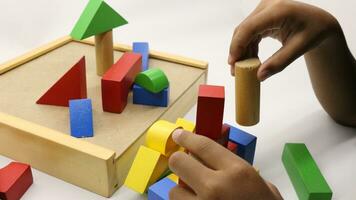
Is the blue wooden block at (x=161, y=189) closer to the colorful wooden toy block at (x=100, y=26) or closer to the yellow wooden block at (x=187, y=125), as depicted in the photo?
the yellow wooden block at (x=187, y=125)

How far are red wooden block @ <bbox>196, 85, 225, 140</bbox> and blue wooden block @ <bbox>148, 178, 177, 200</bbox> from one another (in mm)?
105

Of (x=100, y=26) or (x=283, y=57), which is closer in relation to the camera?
(x=283, y=57)

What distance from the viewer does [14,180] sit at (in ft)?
2.38

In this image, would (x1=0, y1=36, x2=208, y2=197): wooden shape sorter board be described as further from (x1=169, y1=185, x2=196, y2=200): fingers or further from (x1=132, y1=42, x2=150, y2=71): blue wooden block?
(x1=169, y1=185, x2=196, y2=200): fingers

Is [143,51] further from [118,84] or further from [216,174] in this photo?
[216,174]

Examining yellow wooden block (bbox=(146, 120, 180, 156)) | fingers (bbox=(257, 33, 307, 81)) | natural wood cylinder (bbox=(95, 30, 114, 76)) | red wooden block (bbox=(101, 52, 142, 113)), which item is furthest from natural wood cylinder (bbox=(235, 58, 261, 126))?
natural wood cylinder (bbox=(95, 30, 114, 76))

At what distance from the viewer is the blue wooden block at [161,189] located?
689mm

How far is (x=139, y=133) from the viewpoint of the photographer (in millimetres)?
821

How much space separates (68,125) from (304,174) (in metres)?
0.45

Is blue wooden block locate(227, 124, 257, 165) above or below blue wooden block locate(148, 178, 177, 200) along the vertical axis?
A: above

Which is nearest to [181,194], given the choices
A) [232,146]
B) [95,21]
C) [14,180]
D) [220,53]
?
[232,146]

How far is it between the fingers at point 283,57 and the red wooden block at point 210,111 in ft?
0.27

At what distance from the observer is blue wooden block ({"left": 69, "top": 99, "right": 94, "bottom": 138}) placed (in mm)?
800

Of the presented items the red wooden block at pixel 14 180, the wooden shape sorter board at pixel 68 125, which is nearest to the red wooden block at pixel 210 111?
the wooden shape sorter board at pixel 68 125
